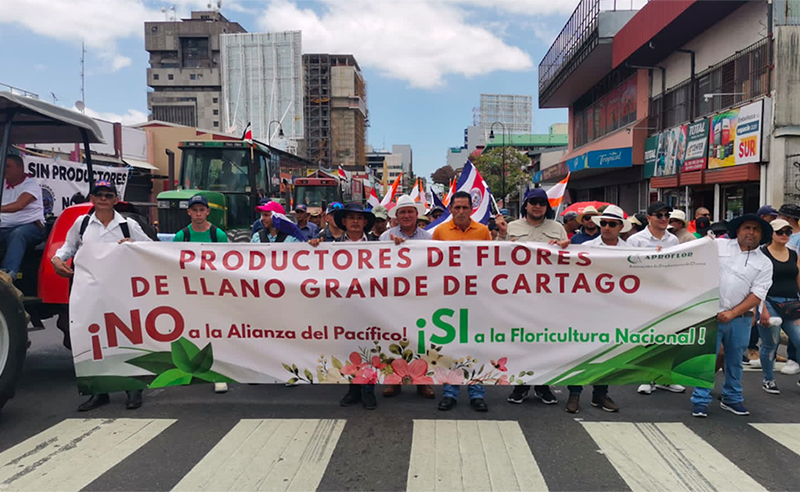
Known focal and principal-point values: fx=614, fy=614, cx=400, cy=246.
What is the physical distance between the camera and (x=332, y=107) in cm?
13300

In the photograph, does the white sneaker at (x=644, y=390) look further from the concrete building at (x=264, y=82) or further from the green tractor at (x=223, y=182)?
the concrete building at (x=264, y=82)

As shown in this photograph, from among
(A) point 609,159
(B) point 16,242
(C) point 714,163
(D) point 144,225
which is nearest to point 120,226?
(D) point 144,225

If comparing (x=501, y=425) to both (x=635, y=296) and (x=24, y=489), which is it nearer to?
(x=635, y=296)

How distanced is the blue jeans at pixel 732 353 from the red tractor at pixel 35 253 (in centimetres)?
550

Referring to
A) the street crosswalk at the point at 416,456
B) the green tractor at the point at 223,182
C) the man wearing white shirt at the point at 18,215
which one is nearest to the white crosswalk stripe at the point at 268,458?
the street crosswalk at the point at 416,456

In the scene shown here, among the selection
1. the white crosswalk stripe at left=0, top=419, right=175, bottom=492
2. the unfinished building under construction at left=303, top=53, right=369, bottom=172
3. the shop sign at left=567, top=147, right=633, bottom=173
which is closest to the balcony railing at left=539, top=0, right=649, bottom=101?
the shop sign at left=567, top=147, right=633, bottom=173

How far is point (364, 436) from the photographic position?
4.82 metres

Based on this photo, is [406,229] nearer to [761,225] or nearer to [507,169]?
[761,225]

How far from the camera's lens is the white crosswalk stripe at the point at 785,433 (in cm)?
467

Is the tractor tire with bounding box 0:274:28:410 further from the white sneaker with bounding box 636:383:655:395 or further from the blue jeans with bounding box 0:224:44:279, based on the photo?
the white sneaker with bounding box 636:383:655:395

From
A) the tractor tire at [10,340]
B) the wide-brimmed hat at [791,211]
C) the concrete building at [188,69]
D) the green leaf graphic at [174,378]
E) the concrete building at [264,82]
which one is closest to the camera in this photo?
the tractor tire at [10,340]

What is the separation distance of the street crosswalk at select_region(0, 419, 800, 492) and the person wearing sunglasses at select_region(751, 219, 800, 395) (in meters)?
1.14

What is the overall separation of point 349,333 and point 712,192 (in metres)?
18.1

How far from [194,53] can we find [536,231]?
381 feet
